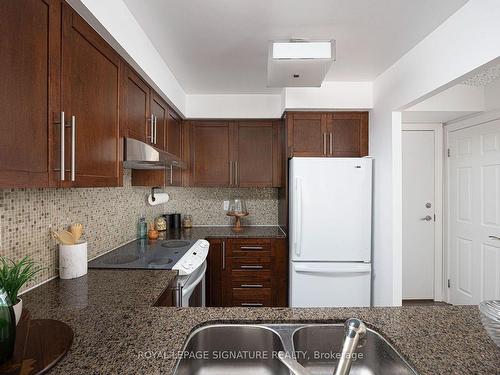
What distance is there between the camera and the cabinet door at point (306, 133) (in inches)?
111

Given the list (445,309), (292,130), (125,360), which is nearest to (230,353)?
(125,360)

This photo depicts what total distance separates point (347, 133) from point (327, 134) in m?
0.21

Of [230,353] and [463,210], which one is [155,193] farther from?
[463,210]

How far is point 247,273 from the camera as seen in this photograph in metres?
2.83

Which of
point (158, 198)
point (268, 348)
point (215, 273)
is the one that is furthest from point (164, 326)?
point (158, 198)

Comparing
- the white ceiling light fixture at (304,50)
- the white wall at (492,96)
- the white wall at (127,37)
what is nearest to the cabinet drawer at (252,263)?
the white wall at (127,37)

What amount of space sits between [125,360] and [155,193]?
7.75ft

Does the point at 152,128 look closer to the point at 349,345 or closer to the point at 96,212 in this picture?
the point at 96,212

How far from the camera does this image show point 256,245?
283 centimetres

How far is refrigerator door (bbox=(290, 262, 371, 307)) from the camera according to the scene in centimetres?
257

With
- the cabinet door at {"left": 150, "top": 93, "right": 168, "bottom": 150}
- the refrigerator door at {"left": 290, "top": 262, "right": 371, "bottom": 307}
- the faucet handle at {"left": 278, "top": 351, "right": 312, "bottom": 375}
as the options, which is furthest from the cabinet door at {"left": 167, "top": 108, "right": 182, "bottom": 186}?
the faucet handle at {"left": 278, "top": 351, "right": 312, "bottom": 375}

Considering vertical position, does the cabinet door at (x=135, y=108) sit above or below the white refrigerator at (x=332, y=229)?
above

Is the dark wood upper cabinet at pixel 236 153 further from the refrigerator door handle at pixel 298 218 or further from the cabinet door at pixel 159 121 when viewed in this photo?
the cabinet door at pixel 159 121

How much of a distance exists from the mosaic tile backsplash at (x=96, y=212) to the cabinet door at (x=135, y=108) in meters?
0.51
